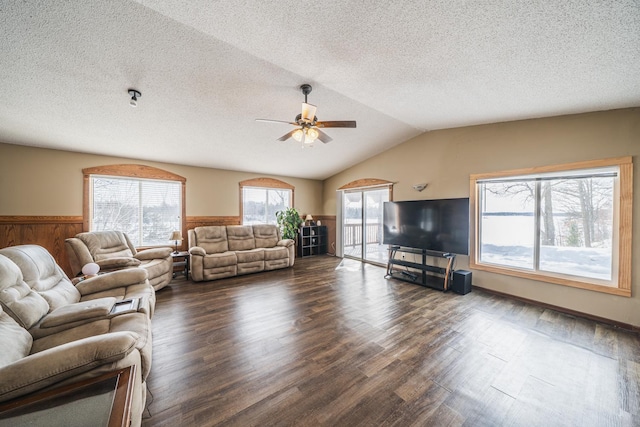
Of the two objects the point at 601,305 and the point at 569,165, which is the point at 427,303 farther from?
the point at 569,165

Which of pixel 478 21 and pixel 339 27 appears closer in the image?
pixel 478 21

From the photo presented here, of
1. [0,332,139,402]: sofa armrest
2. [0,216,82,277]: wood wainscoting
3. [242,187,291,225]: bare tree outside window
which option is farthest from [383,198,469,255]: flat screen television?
[0,216,82,277]: wood wainscoting

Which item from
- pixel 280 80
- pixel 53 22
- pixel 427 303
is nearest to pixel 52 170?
pixel 53 22

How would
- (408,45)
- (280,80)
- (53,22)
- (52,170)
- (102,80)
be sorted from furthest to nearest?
(52,170), (280,80), (102,80), (408,45), (53,22)

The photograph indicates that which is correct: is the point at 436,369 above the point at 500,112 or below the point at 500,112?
below

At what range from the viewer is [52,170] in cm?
392

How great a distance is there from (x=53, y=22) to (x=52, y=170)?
11.0ft

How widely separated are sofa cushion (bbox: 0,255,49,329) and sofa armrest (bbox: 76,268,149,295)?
1.97ft

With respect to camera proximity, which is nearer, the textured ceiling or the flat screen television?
the textured ceiling

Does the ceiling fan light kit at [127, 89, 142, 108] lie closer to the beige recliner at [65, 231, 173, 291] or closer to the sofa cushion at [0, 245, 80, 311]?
the sofa cushion at [0, 245, 80, 311]

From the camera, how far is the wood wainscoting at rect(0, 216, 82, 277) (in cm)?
366

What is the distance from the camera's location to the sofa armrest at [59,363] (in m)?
0.96

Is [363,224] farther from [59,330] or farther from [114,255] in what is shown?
[59,330]

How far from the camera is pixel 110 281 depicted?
2.40m
